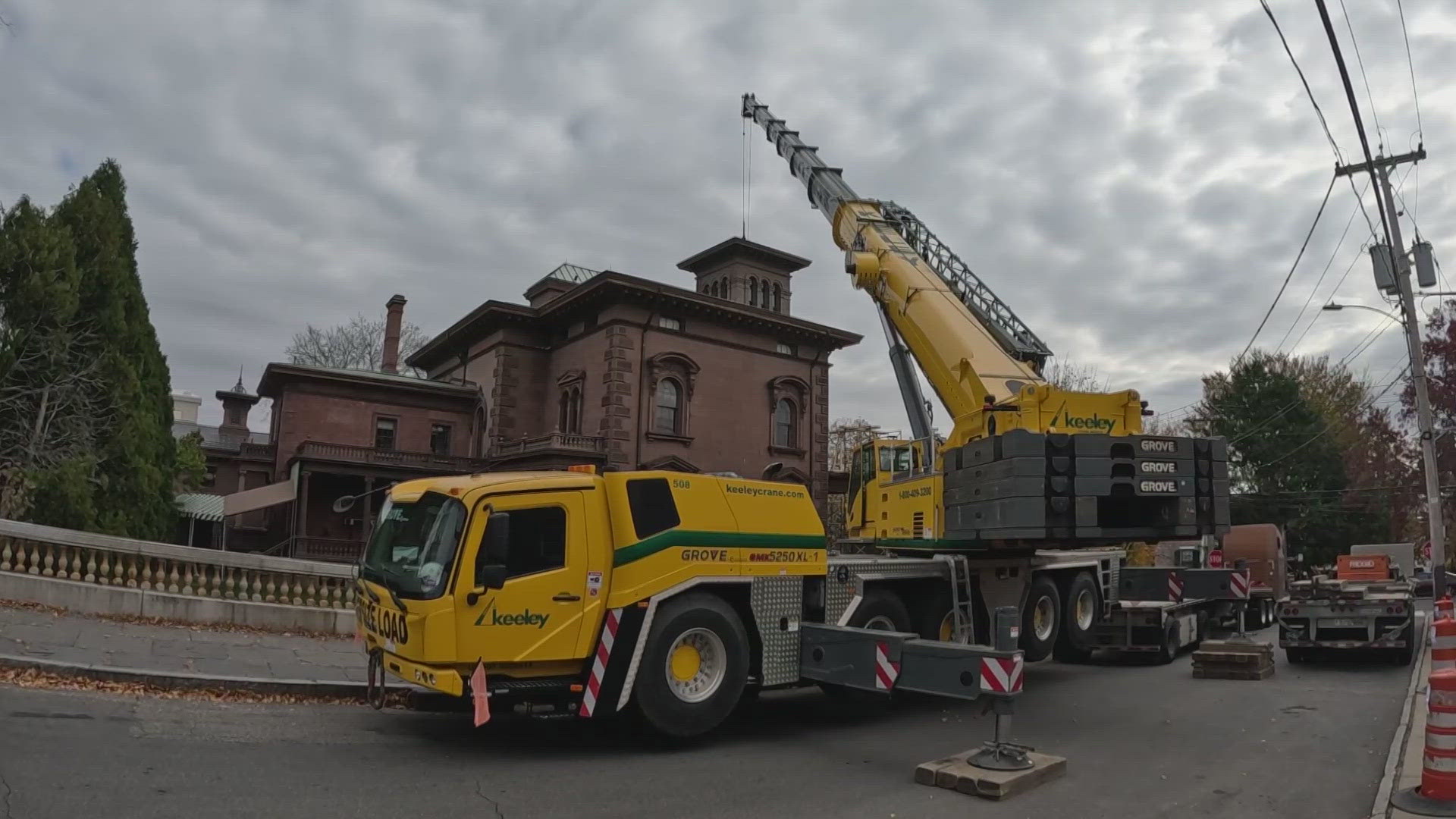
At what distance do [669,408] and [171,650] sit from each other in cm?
2311

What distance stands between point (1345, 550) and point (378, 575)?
48.6 m

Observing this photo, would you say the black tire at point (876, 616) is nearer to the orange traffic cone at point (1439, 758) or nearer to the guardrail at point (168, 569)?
the orange traffic cone at point (1439, 758)

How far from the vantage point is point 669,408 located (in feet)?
110

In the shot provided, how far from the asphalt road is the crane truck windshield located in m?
1.40

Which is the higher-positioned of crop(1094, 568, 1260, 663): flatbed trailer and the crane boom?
the crane boom

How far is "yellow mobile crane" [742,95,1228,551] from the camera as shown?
9.97 metres

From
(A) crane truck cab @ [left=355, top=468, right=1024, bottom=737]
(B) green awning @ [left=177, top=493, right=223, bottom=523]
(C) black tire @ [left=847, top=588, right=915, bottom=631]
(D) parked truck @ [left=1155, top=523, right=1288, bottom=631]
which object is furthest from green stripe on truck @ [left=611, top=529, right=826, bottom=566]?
(B) green awning @ [left=177, top=493, right=223, bottom=523]

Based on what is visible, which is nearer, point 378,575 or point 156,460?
point 378,575

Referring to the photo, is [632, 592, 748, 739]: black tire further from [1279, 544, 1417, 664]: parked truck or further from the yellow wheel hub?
[1279, 544, 1417, 664]: parked truck

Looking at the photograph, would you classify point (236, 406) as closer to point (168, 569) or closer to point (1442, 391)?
point (168, 569)

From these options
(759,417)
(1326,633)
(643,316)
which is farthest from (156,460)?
(1326,633)

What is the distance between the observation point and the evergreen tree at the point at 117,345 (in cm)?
1767

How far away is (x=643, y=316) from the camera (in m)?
32.4

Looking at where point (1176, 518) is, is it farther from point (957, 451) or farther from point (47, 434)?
point (47, 434)
